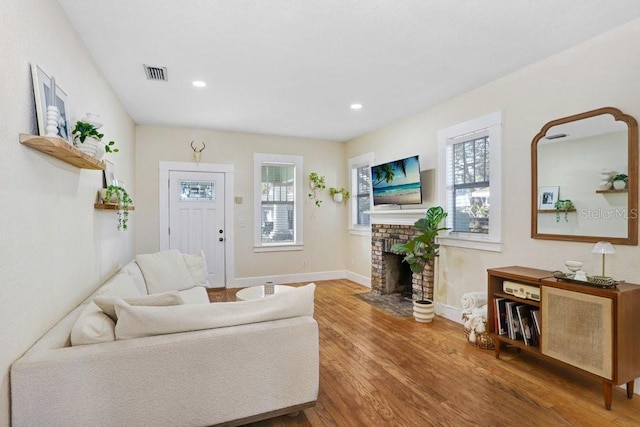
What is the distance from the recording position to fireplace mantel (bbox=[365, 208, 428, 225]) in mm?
4359

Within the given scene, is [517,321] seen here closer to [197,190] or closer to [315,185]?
[315,185]

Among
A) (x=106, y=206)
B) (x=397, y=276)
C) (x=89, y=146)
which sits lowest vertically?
(x=397, y=276)

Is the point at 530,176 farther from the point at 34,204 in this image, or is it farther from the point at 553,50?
the point at 34,204

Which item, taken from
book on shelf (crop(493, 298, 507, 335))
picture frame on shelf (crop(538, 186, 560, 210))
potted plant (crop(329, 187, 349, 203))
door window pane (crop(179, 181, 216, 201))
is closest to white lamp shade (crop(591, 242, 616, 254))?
picture frame on shelf (crop(538, 186, 560, 210))

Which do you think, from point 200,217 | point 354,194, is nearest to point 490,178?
point 354,194

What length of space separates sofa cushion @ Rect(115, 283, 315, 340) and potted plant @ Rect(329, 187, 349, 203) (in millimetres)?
4068

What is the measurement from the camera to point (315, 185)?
237 inches

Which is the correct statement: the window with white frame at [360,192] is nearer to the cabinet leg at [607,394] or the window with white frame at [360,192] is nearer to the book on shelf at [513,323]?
the book on shelf at [513,323]

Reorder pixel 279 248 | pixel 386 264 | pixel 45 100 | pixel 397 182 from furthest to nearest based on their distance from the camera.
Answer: pixel 279 248
pixel 386 264
pixel 397 182
pixel 45 100

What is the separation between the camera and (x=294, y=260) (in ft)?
19.5

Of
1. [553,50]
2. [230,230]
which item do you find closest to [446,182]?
[553,50]

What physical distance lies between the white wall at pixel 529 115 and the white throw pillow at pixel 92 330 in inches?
130

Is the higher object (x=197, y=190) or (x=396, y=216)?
(x=197, y=190)

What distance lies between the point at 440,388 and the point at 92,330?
2.25 metres
